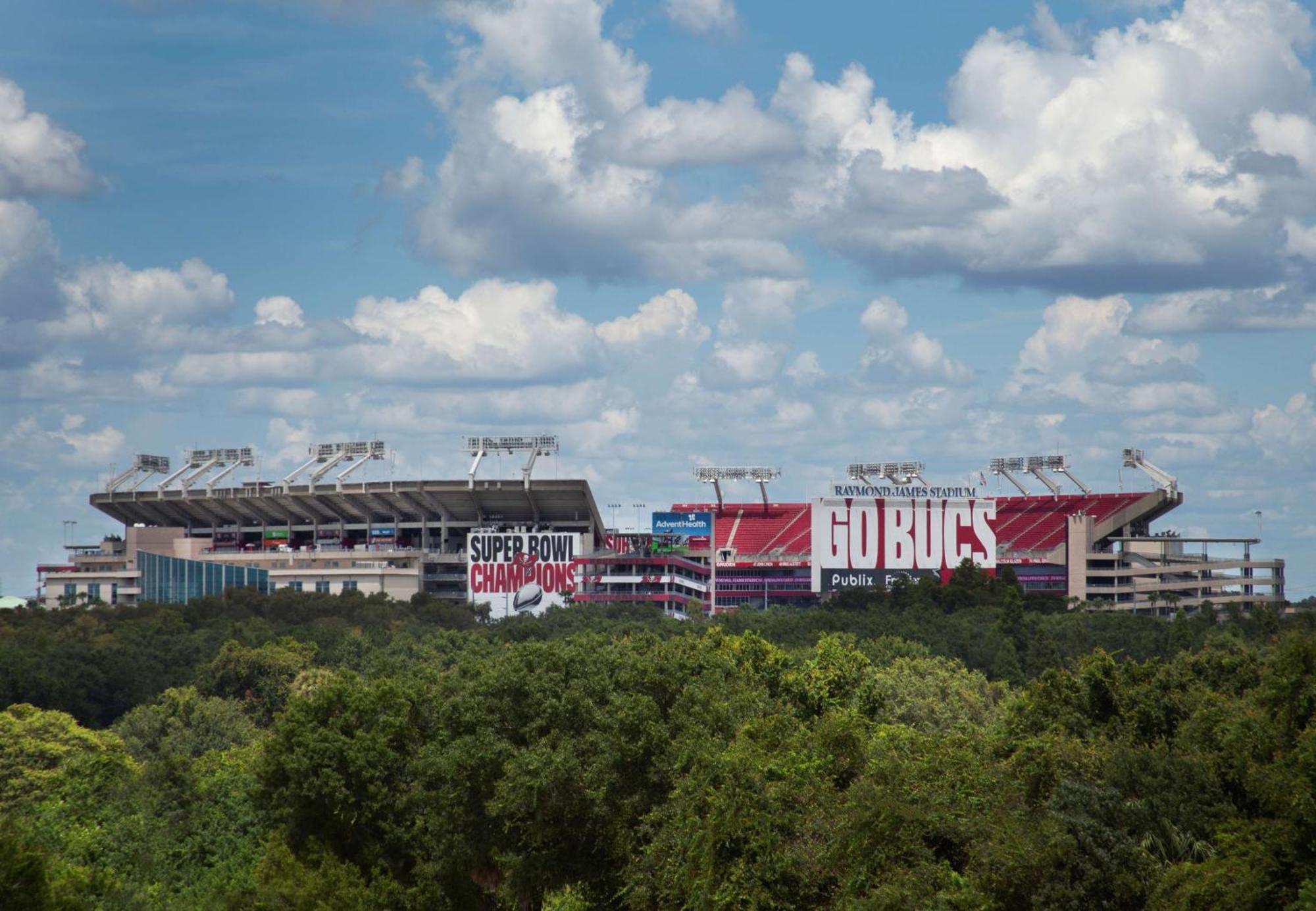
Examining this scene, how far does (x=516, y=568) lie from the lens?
19850cm

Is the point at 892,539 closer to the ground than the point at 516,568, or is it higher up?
higher up

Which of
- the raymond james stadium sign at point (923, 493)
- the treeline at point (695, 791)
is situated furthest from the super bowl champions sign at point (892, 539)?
the treeline at point (695, 791)

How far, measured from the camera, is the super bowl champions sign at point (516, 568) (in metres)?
197

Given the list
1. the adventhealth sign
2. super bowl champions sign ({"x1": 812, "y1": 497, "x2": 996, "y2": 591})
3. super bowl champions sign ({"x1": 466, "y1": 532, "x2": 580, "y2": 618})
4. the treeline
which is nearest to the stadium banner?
the adventhealth sign

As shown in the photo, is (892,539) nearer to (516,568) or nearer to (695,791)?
(516,568)

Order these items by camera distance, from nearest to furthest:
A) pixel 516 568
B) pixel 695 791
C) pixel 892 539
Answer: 1. pixel 695 791
2. pixel 892 539
3. pixel 516 568

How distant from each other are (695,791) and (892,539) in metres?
144

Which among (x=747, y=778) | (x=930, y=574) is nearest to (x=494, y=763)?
(x=747, y=778)

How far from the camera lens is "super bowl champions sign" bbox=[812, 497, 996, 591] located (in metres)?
195

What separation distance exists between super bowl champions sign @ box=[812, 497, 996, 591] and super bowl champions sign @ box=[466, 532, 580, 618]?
2792 centimetres

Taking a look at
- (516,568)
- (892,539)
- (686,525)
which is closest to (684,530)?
(686,525)

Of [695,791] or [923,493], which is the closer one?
[695,791]

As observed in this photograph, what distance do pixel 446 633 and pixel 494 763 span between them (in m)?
73.2

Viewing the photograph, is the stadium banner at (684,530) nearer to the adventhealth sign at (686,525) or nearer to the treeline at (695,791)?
the adventhealth sign at (686,525)
